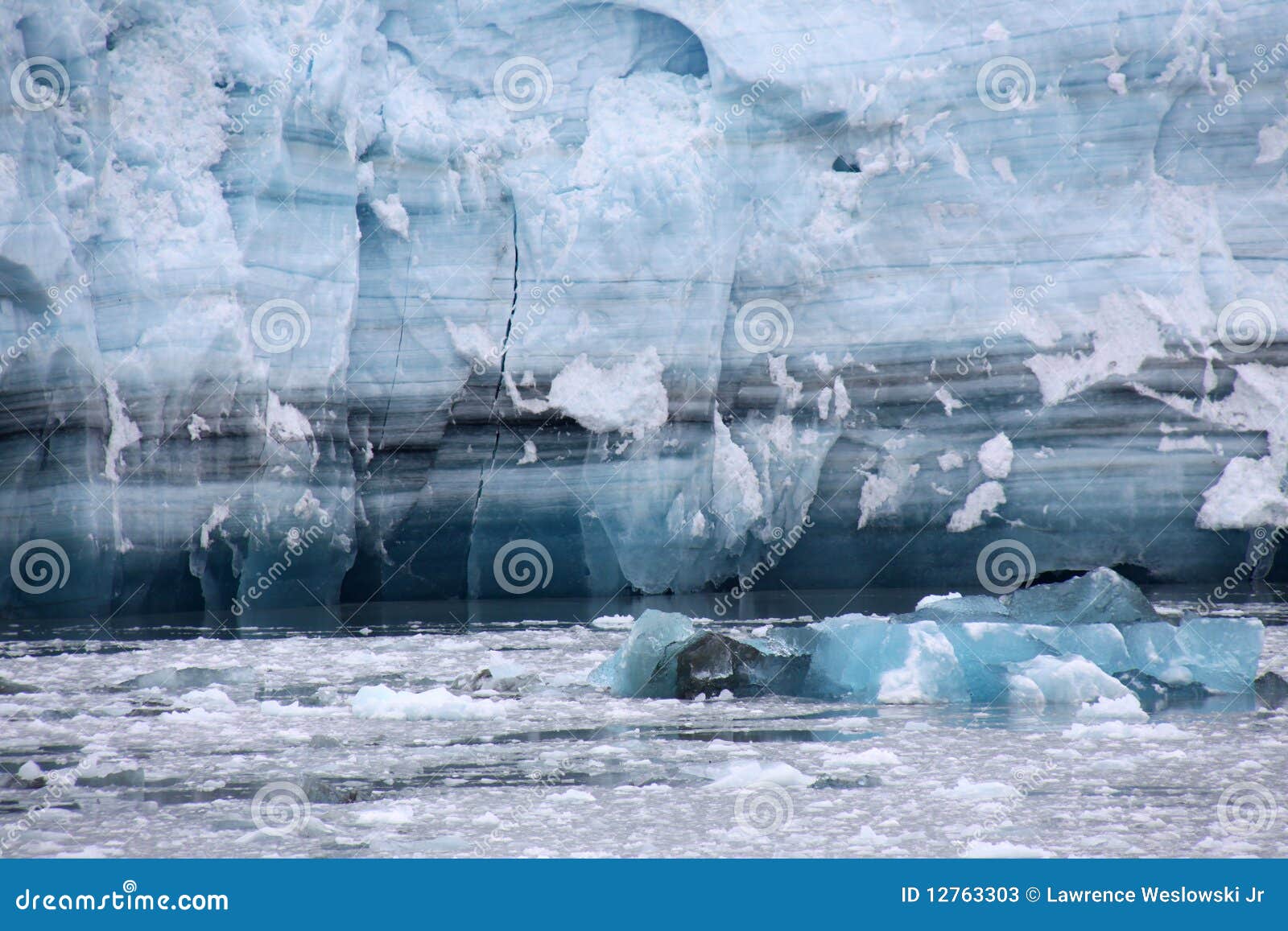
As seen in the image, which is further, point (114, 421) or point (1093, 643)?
point (114, 421)

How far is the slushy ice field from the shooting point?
3158 millimetres

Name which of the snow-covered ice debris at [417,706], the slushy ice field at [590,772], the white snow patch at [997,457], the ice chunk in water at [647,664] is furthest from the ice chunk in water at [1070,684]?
the white snow patch at [997,457]

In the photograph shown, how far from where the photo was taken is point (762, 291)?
11.9 m

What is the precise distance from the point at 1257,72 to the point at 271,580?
9793 millimetres

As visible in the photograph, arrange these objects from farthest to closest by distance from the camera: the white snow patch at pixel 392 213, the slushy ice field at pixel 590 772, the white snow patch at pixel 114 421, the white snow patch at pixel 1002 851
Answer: the white snow patch at pixel 392 213, the white snow patch at pixel 114 421, the slushy ice field at pixel 590 772, the white snow patch at pixel 1002 851

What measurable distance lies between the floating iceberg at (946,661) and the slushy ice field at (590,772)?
0.17 meters

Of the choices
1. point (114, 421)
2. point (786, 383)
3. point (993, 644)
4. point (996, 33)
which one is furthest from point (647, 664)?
point (996, 33)

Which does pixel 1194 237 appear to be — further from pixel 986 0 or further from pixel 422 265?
pixel 422 265

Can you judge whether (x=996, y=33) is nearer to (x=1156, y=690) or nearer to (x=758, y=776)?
(x=1156, y=690)

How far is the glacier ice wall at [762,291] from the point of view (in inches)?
440

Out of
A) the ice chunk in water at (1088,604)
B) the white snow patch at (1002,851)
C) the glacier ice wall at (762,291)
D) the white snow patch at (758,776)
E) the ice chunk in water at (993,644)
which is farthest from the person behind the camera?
the glacier ice wall at (762,291)

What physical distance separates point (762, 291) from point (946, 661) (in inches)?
273

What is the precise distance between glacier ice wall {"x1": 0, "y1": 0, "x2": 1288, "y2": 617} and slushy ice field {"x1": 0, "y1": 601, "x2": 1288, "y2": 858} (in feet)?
18.0

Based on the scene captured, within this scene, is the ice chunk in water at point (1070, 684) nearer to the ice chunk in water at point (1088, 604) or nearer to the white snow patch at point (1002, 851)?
the ice chunk in water at point (1088, 604)
